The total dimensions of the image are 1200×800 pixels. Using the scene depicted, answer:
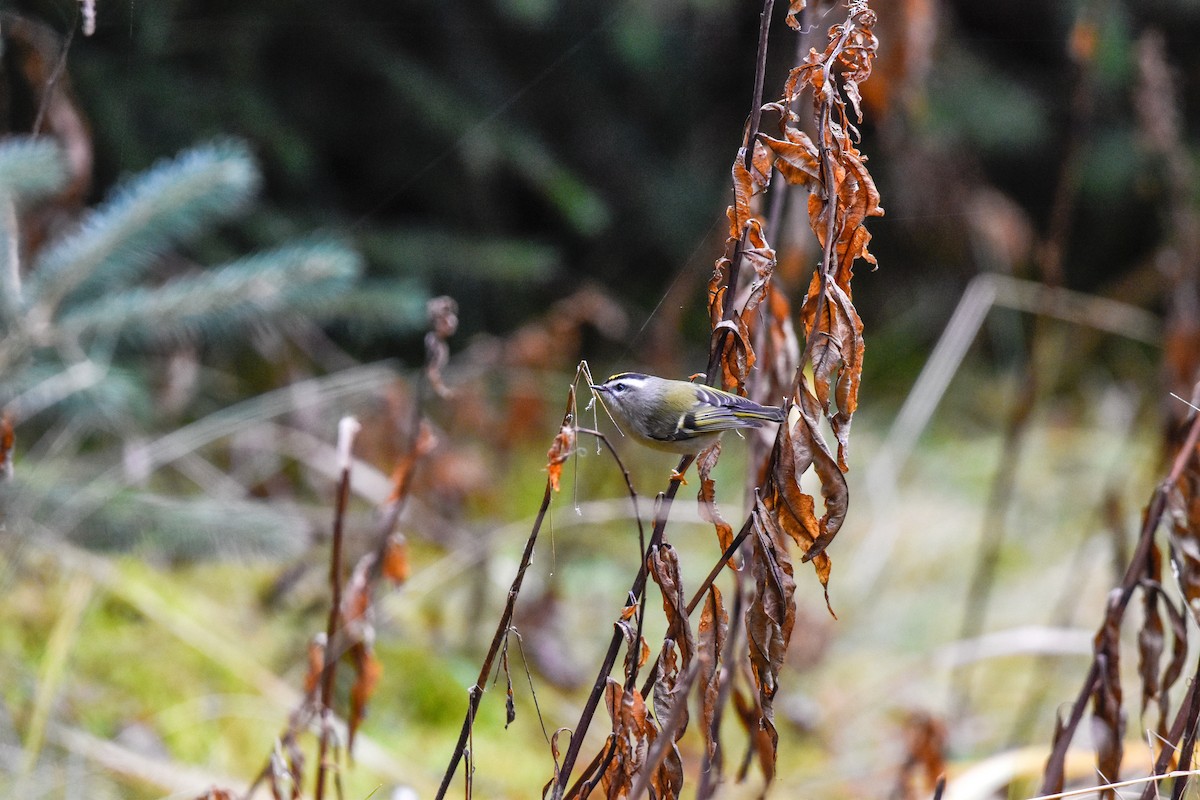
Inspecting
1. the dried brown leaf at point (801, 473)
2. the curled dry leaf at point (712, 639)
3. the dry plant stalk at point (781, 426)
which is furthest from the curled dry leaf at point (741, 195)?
the curled dry leaf at point (712, 639)

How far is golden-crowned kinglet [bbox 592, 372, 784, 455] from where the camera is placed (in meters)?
0.68

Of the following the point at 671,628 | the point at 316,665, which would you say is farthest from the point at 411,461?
the point at 671,628

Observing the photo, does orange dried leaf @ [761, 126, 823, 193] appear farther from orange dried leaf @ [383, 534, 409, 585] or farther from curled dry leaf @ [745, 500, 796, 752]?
orange dried leaf @ [383, 534, 409, 585]

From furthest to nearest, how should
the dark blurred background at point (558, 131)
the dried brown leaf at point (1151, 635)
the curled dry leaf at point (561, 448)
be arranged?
the dark blurred background at point (558, 131)
the dried brown leaf at point (1151, 635)
the curled dry leaf at point (561, 448)

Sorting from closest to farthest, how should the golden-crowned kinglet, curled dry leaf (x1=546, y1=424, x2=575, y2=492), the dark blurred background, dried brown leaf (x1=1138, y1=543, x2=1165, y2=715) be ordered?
1. curled dry leaf (x1=546, y1=424, x2=575, y2=492)
2. the golden-crowned kinglet
3. dried brown leaf (x1=1138, y1=543, x2=1165, y2=715)
4. the dark blurred background

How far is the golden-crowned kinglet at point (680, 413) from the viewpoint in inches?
26.7

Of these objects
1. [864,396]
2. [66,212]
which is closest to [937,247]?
[864,396]

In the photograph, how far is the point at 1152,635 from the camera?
0.79m

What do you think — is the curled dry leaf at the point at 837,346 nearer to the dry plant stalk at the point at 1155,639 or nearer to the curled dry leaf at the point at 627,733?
the curled dry leaf at the point at 627,733

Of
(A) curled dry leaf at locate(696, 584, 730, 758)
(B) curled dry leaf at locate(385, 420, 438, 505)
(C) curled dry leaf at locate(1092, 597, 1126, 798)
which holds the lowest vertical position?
(C) curled dry leaf at locate(1092, 597, 1126, 798)

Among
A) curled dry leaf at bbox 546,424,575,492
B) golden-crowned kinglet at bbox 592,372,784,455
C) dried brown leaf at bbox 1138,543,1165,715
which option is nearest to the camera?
curled dry leaf at bbox 546,424,575,492

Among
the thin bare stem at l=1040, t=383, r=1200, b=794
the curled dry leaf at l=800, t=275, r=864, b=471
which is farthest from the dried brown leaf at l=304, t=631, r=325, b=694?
the thin bare stem at l=1040, t=383, r=1200, b=794

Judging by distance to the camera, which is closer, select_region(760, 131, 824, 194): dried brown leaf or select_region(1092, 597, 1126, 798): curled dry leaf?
select_region(760, 131, 824, 194): dried brown leaf

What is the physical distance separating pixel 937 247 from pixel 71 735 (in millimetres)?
2667
